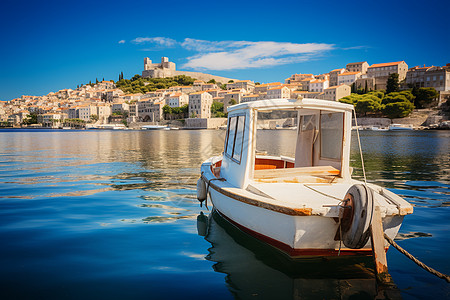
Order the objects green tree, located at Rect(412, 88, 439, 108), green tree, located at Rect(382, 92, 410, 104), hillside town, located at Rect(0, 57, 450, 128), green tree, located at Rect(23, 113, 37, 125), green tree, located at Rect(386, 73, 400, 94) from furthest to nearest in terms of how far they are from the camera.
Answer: green tree, located at Rect(23, 113, 37, 125) < hillside town, located at Rect(0, 57, 450, 128) < green tree, located at Rect(386, 73, 400, 94) < green tree, located at Rect(412, 88, 439, 108) < green tree, located at Rect(382, 92, 410, 104)

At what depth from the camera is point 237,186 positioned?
564 centimetres

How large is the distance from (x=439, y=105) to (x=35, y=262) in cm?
9592

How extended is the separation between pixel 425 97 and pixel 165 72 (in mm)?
125921

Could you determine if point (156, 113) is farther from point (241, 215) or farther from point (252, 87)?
point (241, 215)

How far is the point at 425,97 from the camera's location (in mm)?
83062

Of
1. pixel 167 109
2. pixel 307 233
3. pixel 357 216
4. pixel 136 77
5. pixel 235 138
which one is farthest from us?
pixel 136 77

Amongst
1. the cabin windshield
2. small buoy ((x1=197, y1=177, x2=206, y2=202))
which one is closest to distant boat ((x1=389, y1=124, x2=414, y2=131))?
the cabin windshield

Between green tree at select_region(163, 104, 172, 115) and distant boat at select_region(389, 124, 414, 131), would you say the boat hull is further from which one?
green tree at select_region(163, 104, 172, 115)

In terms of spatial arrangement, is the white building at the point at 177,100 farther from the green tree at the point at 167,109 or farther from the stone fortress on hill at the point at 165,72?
the stone fortress on hill at the point at 165,72

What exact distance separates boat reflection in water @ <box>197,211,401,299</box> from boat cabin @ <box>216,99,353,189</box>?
1157mm

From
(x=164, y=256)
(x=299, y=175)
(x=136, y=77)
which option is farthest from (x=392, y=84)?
(x=136, y=77)

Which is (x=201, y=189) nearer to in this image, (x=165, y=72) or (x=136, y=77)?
(x=165, y=72)

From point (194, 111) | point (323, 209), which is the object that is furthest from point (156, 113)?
point (323, 209)

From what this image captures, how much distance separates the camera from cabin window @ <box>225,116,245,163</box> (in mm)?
5805
